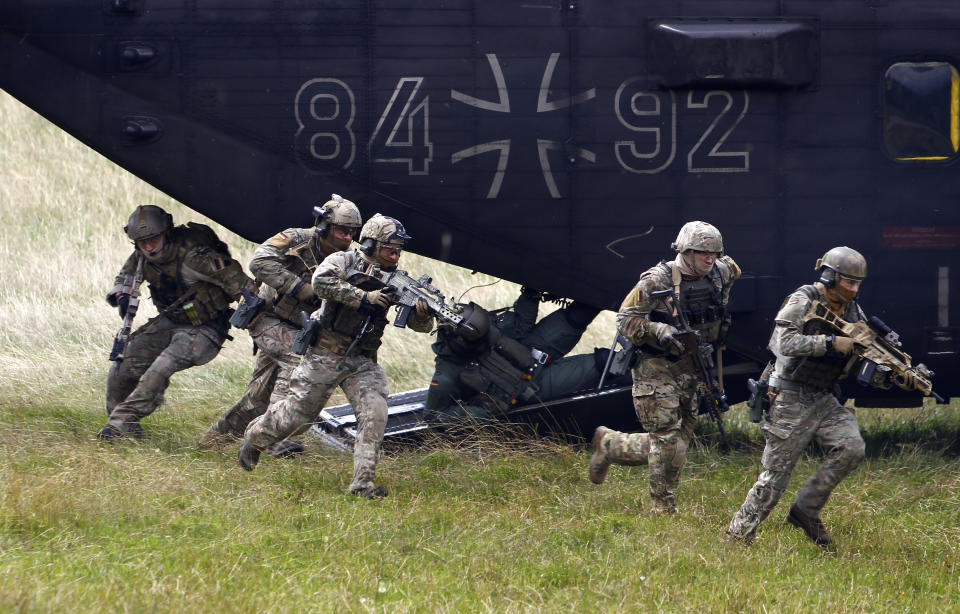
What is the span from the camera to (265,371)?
342 inches

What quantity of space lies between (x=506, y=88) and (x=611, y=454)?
2.85m

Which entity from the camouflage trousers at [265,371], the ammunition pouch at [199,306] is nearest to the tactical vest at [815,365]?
the camouflage trousers at [265,371]

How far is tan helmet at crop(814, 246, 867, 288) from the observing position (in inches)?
253

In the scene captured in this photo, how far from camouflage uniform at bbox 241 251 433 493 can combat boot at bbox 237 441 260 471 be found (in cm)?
6


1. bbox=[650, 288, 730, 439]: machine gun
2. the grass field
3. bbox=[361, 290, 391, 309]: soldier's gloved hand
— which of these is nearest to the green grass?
the grass field

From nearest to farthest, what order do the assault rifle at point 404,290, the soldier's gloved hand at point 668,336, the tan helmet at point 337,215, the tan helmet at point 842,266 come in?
the tan helmet at point 842,266
the soldier's gloved hand at point 668,336
the assault rifle at point 404,290
the tan helmet at point 337,215

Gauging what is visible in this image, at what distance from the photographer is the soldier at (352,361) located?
7332mm

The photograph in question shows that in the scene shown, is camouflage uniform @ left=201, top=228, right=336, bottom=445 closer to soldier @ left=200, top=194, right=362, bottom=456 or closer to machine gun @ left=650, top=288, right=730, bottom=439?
soldier @ left=200, top=194, right=362, bottom=456

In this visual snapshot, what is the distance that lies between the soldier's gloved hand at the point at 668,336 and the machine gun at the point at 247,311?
3225mm

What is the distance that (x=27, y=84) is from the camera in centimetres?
811

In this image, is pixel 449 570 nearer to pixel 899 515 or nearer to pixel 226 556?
pixel 226 556

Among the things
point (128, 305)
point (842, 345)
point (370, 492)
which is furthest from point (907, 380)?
point (128, 305)

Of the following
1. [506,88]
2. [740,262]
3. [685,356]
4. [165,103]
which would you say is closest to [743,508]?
[685,356]

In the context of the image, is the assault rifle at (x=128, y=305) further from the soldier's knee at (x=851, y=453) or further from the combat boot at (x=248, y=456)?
the soldier's knee at (x=851, y=453)
